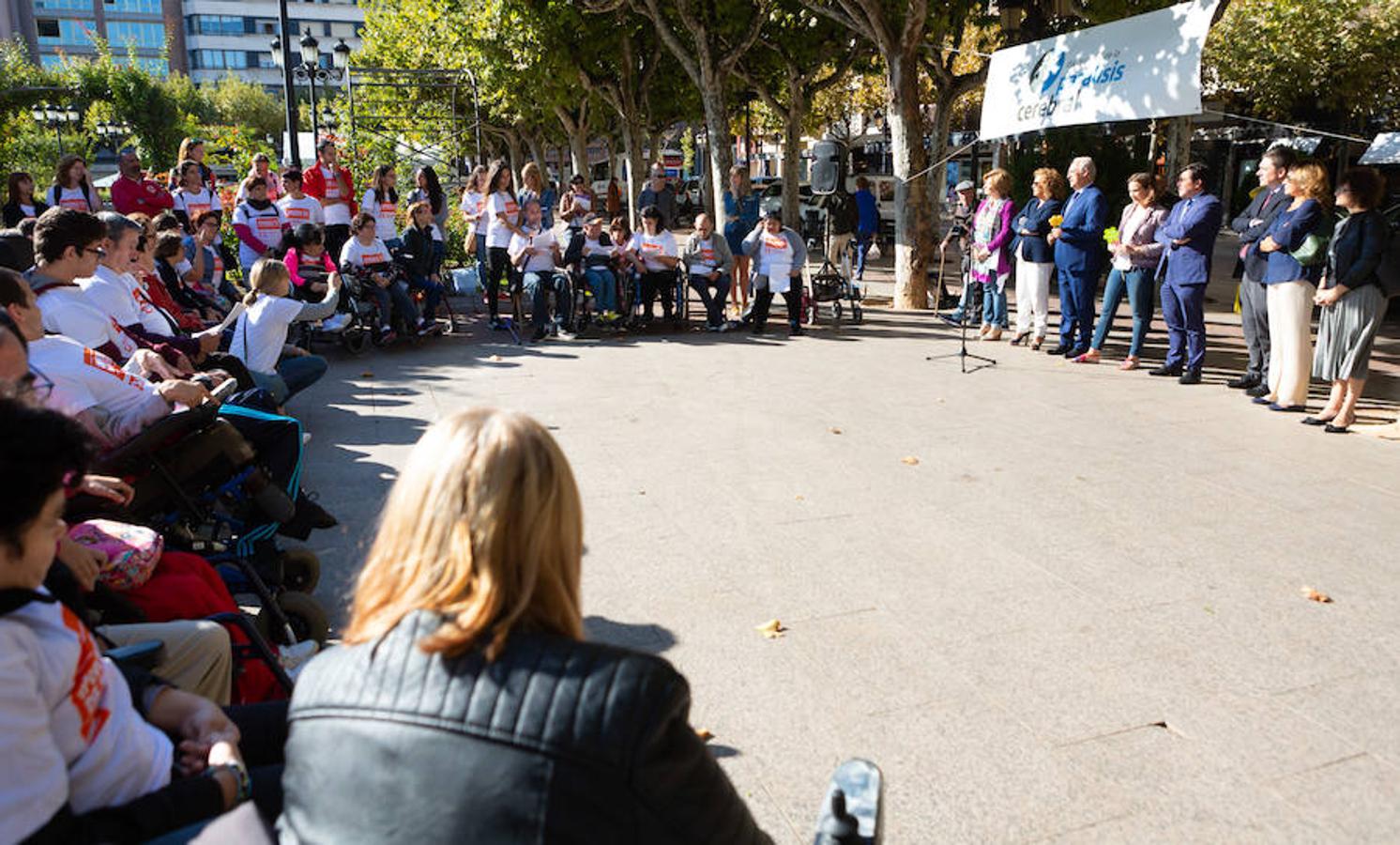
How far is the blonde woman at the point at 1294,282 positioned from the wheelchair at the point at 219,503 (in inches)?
299

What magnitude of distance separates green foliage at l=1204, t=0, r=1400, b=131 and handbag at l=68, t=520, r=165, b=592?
3016cm

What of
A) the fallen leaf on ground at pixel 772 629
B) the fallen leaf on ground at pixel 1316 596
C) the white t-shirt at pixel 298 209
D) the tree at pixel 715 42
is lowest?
the fallen leaf on ground at pixel 1316 596

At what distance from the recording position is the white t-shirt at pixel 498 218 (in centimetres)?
1269

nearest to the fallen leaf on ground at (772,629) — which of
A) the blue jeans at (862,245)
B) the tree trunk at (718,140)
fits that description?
the tree trunk at (718,140)

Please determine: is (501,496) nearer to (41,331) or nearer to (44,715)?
(44,715)

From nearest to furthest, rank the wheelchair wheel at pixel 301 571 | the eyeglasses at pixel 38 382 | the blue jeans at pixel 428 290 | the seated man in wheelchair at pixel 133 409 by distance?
1. the eyeglasses at pixel 38 382
2. the seated man in wheelchair at pixel 133 409
3. the wheelchair wheel at pixel 301 571
4. the blue jeans at pixel 428 290

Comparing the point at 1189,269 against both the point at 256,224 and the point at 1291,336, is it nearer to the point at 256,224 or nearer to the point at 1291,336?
the point at 1291,336

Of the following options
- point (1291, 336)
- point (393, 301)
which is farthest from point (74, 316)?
point (1291, 336)

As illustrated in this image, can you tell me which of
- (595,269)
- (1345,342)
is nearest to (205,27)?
(595,269)

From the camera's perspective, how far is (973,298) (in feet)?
43.5

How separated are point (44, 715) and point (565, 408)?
22.7 ft

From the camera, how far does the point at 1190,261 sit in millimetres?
9555

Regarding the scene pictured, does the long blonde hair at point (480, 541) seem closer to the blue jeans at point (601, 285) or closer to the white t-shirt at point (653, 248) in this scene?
the blue jeans at point (601, 285)

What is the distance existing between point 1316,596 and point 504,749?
4593 millimetres
